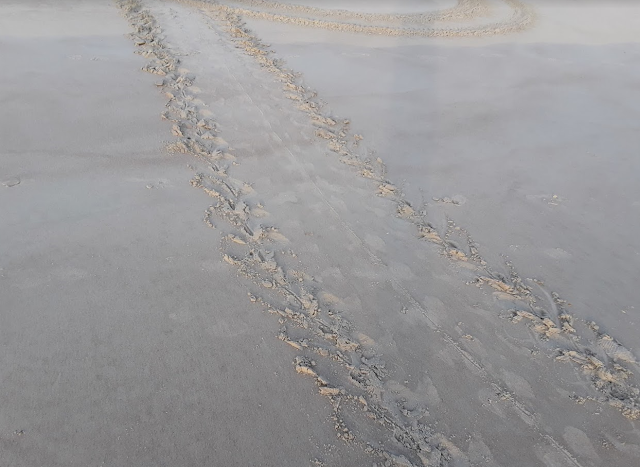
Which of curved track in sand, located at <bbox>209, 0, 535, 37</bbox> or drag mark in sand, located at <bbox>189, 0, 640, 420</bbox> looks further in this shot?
curved track in sand, located at <bbox>209, 0, 535, 37</bbox>

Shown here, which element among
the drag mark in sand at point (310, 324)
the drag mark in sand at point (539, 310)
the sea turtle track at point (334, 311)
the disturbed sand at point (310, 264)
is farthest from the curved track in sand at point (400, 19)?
the drag mark in sand at point (310, 324)

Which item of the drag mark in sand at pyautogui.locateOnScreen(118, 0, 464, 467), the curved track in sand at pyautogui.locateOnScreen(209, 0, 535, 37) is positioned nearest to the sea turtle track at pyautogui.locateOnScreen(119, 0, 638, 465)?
the drag mark in sand at pyautogui.locateOnScreen(118, 0, 464, 467)

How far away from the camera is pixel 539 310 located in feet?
10.00

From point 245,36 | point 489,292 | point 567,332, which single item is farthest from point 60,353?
point 245,36

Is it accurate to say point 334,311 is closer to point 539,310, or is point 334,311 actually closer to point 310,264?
point 310,264

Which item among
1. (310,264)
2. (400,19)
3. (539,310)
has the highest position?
(400,19)

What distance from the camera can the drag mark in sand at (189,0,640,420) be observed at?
2.66 m

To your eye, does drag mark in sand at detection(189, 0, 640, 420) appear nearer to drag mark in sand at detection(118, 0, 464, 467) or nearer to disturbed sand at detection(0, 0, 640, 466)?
disturbed sand at detection(0, 0, 640, 466)

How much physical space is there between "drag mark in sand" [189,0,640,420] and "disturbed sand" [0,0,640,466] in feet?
0.05

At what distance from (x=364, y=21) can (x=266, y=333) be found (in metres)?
6.69

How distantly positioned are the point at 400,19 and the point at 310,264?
6.45 metres

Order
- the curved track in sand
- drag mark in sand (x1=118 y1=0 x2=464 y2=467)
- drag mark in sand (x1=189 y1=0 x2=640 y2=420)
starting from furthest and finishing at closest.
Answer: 1. the curved track in sand
2. drag mark in sand (x1=189 y1=0 x2=640 y2=420)
3. drag mark in sand (x1=118 y1=0 x2=464 y2=467)

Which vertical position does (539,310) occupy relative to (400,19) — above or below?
below

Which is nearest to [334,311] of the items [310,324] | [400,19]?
[310,324]
